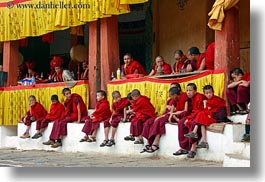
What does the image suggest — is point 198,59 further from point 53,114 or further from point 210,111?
point 53,114

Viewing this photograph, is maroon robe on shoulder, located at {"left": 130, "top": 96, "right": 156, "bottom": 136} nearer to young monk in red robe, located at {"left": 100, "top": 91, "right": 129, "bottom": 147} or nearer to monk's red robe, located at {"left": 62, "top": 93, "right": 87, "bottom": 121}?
young monk in red robe, located at {"left": 100, "top": 91, "right": 129, "bottom": 147}

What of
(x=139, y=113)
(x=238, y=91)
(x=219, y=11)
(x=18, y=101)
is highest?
(x=219, y=11)

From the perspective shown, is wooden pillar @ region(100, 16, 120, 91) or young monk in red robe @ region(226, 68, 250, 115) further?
wooden pillar @ region(100, 16, 120, 91)

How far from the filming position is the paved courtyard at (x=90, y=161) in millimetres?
8086

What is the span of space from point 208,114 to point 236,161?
161 cm

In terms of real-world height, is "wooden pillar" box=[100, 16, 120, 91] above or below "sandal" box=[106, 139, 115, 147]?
above

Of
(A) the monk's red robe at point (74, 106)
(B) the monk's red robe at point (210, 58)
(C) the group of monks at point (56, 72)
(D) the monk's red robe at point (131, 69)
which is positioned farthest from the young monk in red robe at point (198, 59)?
(C) the group of monks at point (56, 72)

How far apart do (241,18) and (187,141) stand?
3768 mm

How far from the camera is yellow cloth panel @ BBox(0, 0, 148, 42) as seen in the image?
10587 millimetres

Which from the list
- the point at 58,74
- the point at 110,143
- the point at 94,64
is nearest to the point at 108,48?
the point at 94,64

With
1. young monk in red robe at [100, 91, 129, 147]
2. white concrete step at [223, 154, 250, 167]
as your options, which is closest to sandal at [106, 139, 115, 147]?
young monk in red robe at [100, 91, 129, 147]

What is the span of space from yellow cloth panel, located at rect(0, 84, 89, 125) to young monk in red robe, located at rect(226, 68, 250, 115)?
4254mm

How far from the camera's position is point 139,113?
946 centimetres

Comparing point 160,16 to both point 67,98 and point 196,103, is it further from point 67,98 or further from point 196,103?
point 196,103
